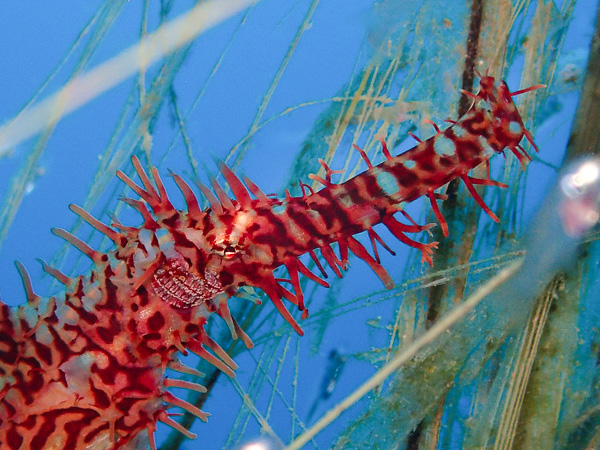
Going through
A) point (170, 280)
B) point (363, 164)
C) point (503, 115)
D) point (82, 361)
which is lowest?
point (82, 361)

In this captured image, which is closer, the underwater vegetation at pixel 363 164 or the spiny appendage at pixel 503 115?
the spiny appendage at pixel 503 115

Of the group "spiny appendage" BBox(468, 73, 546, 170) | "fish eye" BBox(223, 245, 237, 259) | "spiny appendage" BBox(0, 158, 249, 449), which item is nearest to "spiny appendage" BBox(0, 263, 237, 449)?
"spiny appendage" BBox(0, 158, 249, 449)

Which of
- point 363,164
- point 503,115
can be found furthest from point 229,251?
point 363,164

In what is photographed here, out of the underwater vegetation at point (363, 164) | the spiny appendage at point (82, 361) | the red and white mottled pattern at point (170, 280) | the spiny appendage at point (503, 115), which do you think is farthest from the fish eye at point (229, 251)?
the underwater vegetation at point (363, 164)

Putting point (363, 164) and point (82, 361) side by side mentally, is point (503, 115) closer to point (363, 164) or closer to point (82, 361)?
point (363, 164)

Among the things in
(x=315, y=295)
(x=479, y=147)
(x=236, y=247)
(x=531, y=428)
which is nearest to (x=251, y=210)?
(x=236, y=247)

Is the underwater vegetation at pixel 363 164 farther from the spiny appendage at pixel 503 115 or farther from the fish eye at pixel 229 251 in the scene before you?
the fish eye at pixel 229 251

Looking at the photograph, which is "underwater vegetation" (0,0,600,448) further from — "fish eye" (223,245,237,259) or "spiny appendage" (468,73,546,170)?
"fish eye" (223,245,237,259)

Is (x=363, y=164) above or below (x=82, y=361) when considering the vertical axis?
above

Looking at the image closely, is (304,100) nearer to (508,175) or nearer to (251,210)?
(508,175)
